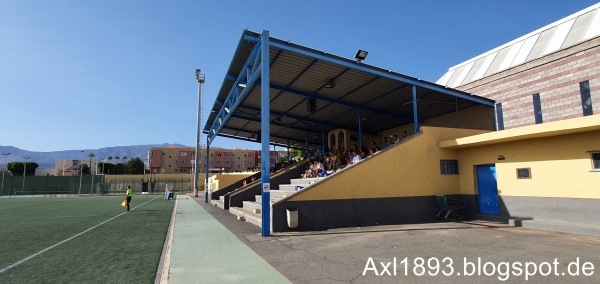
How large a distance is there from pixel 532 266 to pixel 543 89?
42.4 feet

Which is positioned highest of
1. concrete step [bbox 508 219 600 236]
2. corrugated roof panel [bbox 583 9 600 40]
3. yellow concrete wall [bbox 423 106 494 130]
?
corrugated roof panel [bbox 583 9 600 40]

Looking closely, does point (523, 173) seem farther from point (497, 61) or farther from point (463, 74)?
point (463, 74)

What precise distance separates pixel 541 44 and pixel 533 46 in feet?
1.50

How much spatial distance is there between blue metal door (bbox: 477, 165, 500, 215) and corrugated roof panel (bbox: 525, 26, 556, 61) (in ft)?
28.7

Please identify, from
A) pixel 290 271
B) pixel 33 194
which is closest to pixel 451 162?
pixel 290 271

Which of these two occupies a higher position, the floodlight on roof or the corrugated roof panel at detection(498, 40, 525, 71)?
the corrugated roof panel at detection(498, 40, 525, 71)

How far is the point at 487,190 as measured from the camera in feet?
42.3

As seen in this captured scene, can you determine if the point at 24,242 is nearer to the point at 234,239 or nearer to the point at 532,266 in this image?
the point at 234,239

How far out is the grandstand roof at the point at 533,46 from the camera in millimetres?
16125

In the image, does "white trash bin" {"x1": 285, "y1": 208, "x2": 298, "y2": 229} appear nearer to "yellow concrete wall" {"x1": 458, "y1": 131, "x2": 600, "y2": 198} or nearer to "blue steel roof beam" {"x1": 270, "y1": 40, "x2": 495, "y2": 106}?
"blue steel roof beam" {"x1": 270, "y1": 40, "x2": 495, "y2": 106}

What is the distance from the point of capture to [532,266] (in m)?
5.99

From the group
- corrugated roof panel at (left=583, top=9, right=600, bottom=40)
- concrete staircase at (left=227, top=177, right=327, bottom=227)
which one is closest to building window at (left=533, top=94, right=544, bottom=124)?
corrugated roof panel at (left=583, top=9, right=600, bottom=40)

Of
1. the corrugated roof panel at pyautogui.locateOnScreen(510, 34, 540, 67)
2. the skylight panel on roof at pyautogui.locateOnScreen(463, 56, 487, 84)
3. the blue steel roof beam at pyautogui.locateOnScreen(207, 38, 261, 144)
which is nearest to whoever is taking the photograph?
the blue steel roof beam at pyautogui.locateOnScreen(207, 38, 261, 144)

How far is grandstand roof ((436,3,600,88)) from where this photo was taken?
16.1 meters
